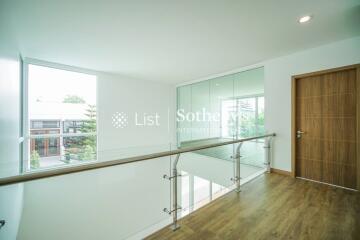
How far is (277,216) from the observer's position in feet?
7.11

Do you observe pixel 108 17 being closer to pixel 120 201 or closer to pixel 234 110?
pixel 120 201

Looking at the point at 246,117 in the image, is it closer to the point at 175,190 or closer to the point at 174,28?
the point at 174,28

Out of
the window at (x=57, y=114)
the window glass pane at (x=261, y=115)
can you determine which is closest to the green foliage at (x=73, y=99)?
the window at (x=57, y=114)

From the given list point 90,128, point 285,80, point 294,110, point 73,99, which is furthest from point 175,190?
point 73,99

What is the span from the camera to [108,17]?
2.31 meters

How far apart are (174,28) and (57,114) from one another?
398 centimetres

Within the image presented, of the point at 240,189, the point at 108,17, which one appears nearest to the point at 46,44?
the point at 108,17

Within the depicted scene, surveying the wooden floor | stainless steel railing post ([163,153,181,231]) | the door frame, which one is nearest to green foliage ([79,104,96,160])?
stainless steel railing post ([163,153,181,231])

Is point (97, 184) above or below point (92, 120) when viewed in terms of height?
below

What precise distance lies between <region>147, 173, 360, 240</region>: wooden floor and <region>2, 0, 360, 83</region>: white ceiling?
256 cm

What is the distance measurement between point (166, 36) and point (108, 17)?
91 centimetres

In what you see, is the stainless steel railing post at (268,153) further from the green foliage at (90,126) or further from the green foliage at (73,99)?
the green foliage at (73,99)

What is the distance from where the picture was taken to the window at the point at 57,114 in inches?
161

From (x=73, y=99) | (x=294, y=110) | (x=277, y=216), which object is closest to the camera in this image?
(x=277, y=216)
